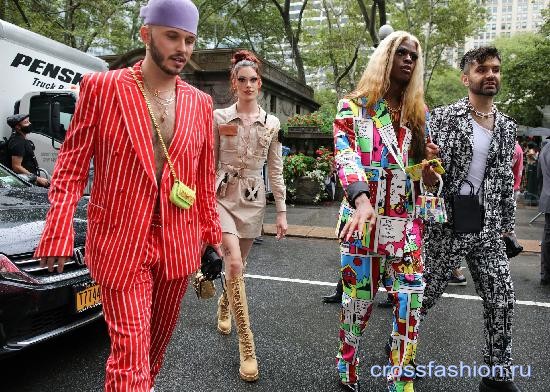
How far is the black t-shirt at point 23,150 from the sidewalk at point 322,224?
13.3 ft

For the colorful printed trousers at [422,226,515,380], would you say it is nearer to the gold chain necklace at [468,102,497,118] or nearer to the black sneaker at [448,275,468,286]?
the gold chain necklace at [468,102,497,118]

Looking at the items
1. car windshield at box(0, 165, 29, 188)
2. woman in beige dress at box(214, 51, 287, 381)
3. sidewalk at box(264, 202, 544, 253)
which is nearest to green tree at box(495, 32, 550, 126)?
sidewalk at box(264, 202, 544, 253)

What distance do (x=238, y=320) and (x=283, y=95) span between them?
17057 millimetres

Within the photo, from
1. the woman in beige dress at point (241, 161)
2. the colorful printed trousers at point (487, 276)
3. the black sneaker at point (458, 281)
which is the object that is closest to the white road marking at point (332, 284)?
the black sneaker at point (458, 281)

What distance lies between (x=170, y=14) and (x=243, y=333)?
81.5 inches

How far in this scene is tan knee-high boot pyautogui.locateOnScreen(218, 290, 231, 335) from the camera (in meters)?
3.82

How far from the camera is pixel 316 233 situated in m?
7.95

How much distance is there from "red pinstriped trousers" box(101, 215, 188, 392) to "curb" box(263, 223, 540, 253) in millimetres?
5742

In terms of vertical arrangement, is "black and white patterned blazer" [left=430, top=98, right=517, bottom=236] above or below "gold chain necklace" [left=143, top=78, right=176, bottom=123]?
below

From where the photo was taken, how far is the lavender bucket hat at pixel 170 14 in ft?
6.27

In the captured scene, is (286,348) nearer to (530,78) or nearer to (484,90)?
(484,90)

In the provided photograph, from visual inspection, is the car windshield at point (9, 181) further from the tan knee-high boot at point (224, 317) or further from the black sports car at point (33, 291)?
the tan knee-high boot at point (224, 317)

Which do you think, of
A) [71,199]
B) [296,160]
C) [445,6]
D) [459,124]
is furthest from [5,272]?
[445,6]

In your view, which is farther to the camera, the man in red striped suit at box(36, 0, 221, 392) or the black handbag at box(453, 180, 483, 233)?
the black handbag at box(453, 180, 483, 233)
